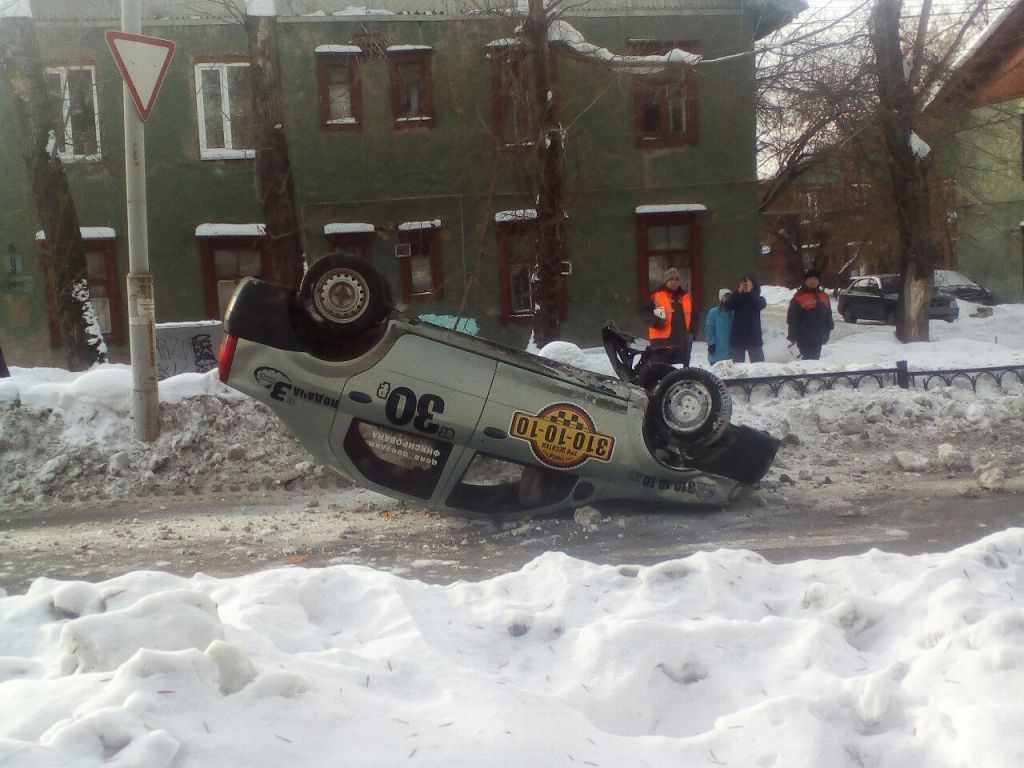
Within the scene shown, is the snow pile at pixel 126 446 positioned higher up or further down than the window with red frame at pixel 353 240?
further down

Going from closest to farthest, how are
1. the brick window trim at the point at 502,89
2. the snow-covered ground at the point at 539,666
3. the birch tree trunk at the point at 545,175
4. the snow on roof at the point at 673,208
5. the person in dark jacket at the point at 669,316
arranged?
the snow-covered ground at the point at 539,666
the person in dark jacket at the point at 669,316
the birch tree trunk at the point at 545,175
the brick window trim at the point at 502,89
the snow on roof at the point at 673,208

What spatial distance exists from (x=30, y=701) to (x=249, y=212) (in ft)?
61.5

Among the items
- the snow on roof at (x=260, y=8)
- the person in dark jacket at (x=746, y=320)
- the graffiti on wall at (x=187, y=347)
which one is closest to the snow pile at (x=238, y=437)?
the person in dark jacket at (x=746, y=320)

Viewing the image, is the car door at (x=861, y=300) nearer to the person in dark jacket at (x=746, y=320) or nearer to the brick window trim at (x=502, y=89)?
the brick window trim at (x=502, y=89)

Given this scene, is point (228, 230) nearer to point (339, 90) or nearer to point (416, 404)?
point (339, 90)

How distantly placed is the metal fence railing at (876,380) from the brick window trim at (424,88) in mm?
12736

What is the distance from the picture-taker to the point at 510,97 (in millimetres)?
19328

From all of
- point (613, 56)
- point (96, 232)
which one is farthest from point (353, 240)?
point (613, 56)

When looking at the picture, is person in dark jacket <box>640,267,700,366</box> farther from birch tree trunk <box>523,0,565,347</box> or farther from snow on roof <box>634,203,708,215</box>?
snow on roof <box>634,203,708,215</box>

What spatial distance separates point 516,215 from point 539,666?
17403mm

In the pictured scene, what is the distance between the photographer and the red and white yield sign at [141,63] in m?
8.44

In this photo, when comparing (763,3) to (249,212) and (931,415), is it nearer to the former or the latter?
(249,212)

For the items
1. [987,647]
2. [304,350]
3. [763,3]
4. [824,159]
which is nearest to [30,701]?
[987,647]

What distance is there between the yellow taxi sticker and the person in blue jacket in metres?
6.90
